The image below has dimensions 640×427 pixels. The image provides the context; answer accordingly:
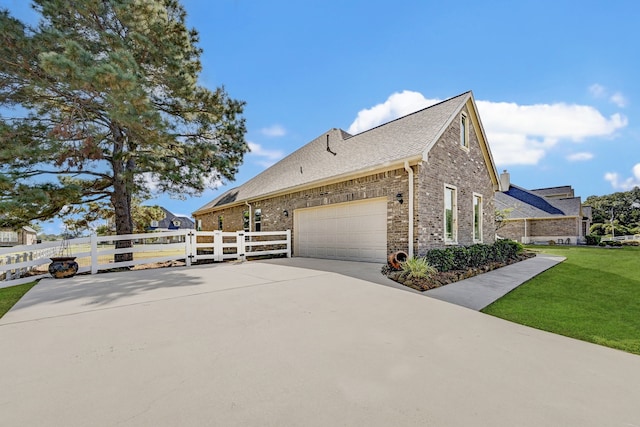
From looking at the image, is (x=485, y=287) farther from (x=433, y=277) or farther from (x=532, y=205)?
(x=532, y=205)

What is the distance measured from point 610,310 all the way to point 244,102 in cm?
1373

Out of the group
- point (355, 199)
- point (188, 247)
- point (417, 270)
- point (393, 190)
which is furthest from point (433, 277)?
point (188, 247)

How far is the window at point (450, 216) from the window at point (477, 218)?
2.19 metres

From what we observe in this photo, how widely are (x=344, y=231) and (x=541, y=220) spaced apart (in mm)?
24209

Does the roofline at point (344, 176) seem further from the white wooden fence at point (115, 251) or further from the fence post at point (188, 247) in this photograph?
the fence post at point (188, 247)

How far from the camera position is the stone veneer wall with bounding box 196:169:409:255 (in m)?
9.27

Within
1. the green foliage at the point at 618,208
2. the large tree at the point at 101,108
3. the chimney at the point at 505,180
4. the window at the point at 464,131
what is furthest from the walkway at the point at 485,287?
the green foliage at the point at 618,208

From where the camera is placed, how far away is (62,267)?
25.5 feet

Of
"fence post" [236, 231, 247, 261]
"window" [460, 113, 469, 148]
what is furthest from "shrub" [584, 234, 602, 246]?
"fence post" [236, 231, 247, 261]

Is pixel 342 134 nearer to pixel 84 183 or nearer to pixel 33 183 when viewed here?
pixel 84 183

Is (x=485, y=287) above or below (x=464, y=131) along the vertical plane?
below

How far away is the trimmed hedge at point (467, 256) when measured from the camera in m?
8.15

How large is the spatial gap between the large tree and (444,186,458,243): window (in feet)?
30.0

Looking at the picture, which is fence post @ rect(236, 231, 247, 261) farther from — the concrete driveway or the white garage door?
the concrete driveway
